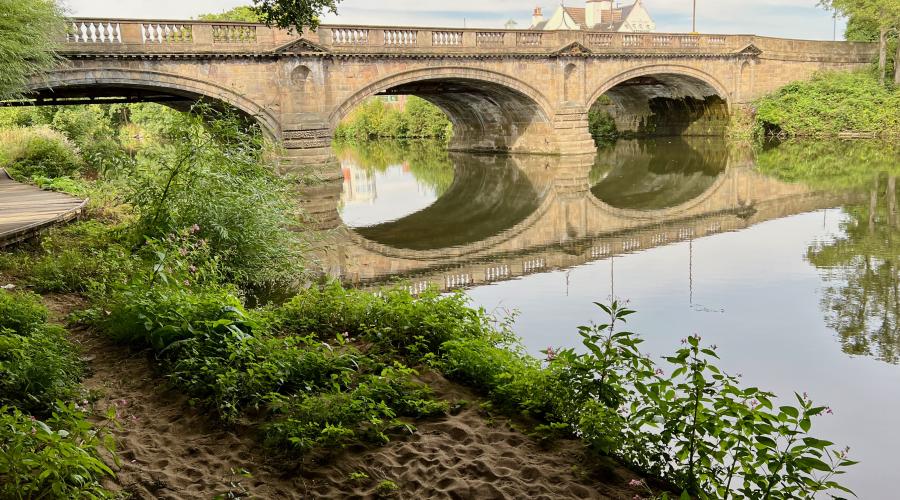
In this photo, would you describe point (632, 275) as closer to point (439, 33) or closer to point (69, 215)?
point (69, 215)

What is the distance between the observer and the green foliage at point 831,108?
27781mm

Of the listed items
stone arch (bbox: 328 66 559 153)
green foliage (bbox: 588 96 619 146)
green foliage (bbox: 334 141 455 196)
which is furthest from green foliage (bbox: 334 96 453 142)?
green foliage (bbox: 588 96 619 146)

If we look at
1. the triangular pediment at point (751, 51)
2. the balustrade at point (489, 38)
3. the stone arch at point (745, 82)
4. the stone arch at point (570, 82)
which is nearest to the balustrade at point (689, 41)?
the triangular pediment at point (751, 51)

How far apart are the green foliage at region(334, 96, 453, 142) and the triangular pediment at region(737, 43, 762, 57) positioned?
40.8ft

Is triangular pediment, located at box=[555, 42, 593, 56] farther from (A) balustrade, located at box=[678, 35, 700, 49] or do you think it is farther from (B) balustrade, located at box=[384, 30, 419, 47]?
(A) balustrade, located at box=[678, 35, 700, 49]

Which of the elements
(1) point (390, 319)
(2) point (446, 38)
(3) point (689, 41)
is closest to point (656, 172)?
(2) point (446, 38)

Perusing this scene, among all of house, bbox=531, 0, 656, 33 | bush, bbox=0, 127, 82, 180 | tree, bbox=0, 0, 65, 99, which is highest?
house, bbox=531, 0, 656, 33

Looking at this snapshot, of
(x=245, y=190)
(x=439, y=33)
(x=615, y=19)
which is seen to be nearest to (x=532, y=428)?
(x=245, y=190)

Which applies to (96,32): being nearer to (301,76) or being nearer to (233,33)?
(233,33)

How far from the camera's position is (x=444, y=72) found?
21.5m

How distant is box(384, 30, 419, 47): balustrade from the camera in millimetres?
20609

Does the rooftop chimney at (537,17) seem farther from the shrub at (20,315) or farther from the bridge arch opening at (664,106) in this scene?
the shrub at (20,315)

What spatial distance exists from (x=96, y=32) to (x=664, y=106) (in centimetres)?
2361

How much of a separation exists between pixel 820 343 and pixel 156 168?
7559mm
